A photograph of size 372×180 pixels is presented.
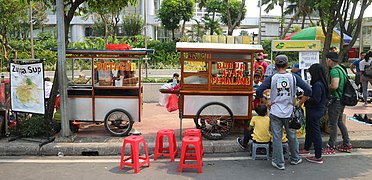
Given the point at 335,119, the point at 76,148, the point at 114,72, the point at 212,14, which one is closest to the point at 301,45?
the point at 335,119

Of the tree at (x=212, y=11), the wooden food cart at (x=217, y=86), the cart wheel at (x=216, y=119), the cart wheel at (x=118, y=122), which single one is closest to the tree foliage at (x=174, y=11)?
the tree at (x=212, y=11)

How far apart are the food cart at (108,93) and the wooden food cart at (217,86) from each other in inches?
40.2

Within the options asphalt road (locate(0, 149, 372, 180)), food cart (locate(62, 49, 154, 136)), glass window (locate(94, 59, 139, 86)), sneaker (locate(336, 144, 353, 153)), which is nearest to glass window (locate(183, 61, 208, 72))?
food cart (locate(62, 49, 154, 136))

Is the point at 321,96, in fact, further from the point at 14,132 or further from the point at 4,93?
the point at 4,93

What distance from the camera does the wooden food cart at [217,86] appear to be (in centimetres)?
679

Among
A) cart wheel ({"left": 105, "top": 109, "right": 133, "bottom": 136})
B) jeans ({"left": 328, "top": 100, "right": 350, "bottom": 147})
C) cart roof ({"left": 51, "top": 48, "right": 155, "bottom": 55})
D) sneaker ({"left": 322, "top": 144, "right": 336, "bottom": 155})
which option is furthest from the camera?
cart wheel ({"left": 105, "top": 109, "right": 133, "bottom": 136})

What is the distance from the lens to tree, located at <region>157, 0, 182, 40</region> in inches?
1188

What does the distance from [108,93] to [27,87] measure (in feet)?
4.98

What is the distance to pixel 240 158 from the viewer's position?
6.11 metres

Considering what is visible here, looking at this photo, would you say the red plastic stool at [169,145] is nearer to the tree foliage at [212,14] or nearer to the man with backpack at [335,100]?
the man with backpack at [335,100]

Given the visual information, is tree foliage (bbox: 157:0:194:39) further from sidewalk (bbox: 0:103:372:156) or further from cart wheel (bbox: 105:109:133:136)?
cart wheel (bbox: 105:109:133:136)

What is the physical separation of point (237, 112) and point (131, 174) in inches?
102

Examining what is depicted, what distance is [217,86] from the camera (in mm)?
6879

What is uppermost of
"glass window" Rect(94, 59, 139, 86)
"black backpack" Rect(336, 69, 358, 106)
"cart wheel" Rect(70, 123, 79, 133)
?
"glass window" Rect(94, 59, 139, 86)
